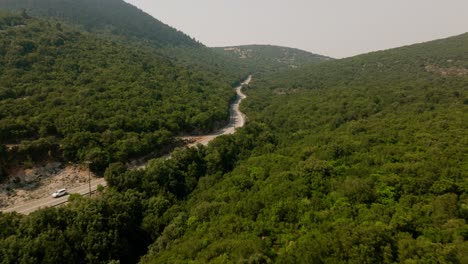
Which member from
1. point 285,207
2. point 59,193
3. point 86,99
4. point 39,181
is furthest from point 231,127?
point 285,207

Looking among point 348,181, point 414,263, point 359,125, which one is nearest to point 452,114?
point 359,125

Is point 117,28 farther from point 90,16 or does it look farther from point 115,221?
point 115,221

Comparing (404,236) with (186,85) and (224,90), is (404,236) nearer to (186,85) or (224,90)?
(186,85)

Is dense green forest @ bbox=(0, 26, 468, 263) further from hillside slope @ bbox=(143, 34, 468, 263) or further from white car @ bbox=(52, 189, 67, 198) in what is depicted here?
white car @ bbox=(52, 189, 67, 198)

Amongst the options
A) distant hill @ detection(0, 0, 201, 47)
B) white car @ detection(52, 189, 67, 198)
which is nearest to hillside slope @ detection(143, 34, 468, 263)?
white car @ detection(52, 189, 67, 198)

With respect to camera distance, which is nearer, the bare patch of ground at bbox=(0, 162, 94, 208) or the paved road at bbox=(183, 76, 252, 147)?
the bare patch of ground at bbox=(0, 162, 94, 208)

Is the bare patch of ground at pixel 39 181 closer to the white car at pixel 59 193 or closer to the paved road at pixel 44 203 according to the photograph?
the paved road at pixel 44 203

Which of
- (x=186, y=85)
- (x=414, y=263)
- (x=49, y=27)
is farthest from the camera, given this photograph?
(x=49, y=27)
